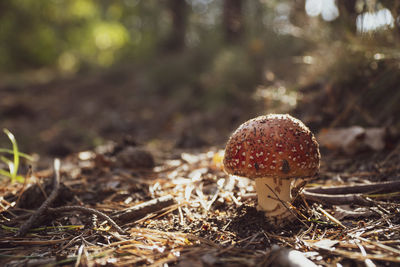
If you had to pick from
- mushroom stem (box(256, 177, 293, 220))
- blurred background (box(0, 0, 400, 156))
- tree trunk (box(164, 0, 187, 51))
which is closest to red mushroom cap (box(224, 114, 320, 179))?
mushroom stem (box(256, 177, 293, 220))

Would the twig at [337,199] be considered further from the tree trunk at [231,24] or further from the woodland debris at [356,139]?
the tree trunk at [231,24]

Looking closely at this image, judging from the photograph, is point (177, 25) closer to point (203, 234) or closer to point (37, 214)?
point (37, 214)

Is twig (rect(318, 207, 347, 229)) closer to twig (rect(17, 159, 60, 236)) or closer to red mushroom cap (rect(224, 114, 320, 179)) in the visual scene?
red mushroom cap (rect(224, 114, 320, 179))

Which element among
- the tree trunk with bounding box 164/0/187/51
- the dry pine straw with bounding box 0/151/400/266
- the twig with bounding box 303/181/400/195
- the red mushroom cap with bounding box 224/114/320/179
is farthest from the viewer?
the tree trunk with bounding box 164/0/187/51

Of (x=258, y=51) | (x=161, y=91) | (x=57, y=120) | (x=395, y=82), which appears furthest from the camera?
(x=161, y=91)

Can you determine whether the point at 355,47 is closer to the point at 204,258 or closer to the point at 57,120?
the point at 204,258

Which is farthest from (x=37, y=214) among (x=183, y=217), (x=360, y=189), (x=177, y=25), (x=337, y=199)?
(x=177, y=25)

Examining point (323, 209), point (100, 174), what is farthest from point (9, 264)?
point (323, 209)
